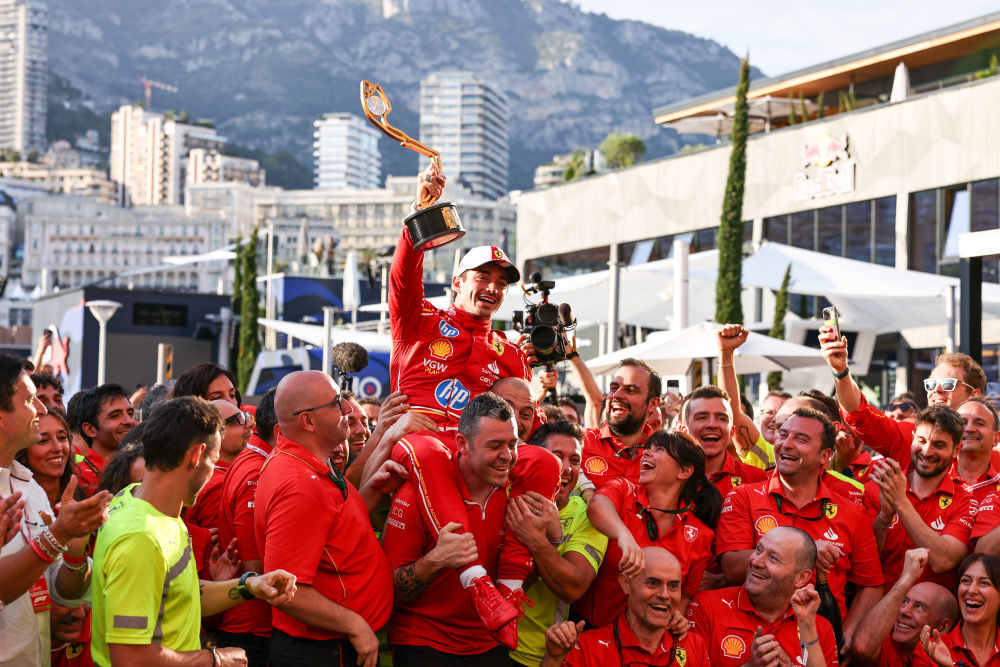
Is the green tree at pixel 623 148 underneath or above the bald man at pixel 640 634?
above

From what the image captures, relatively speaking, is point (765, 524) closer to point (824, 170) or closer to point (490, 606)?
point (490, 606)

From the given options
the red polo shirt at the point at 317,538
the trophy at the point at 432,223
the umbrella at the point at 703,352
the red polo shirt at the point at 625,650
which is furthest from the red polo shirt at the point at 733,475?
the umbrella at the point at 703,352

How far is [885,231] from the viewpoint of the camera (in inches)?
956

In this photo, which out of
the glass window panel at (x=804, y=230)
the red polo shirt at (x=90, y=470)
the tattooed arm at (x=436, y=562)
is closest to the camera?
the tattooed arm at (x=436, y=562)

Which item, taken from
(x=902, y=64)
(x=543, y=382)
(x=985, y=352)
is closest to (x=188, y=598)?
(x=543, y=382)

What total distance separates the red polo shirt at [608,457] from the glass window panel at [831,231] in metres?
20.5

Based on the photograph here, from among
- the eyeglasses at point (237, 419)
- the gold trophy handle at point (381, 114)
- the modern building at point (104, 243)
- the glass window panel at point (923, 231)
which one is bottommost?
the eyeglasses at point (237, 419)

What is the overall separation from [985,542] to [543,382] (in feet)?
9.04

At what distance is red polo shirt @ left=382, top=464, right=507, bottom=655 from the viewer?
4633 mm

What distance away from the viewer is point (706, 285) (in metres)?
21.2

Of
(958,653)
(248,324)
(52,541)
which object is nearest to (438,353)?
(52,541)

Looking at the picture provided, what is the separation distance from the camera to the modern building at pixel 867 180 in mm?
22328

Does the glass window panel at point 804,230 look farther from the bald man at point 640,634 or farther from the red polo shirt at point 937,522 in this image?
the bald man at point 640,634

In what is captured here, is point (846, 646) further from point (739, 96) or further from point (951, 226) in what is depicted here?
point (951, 226)
